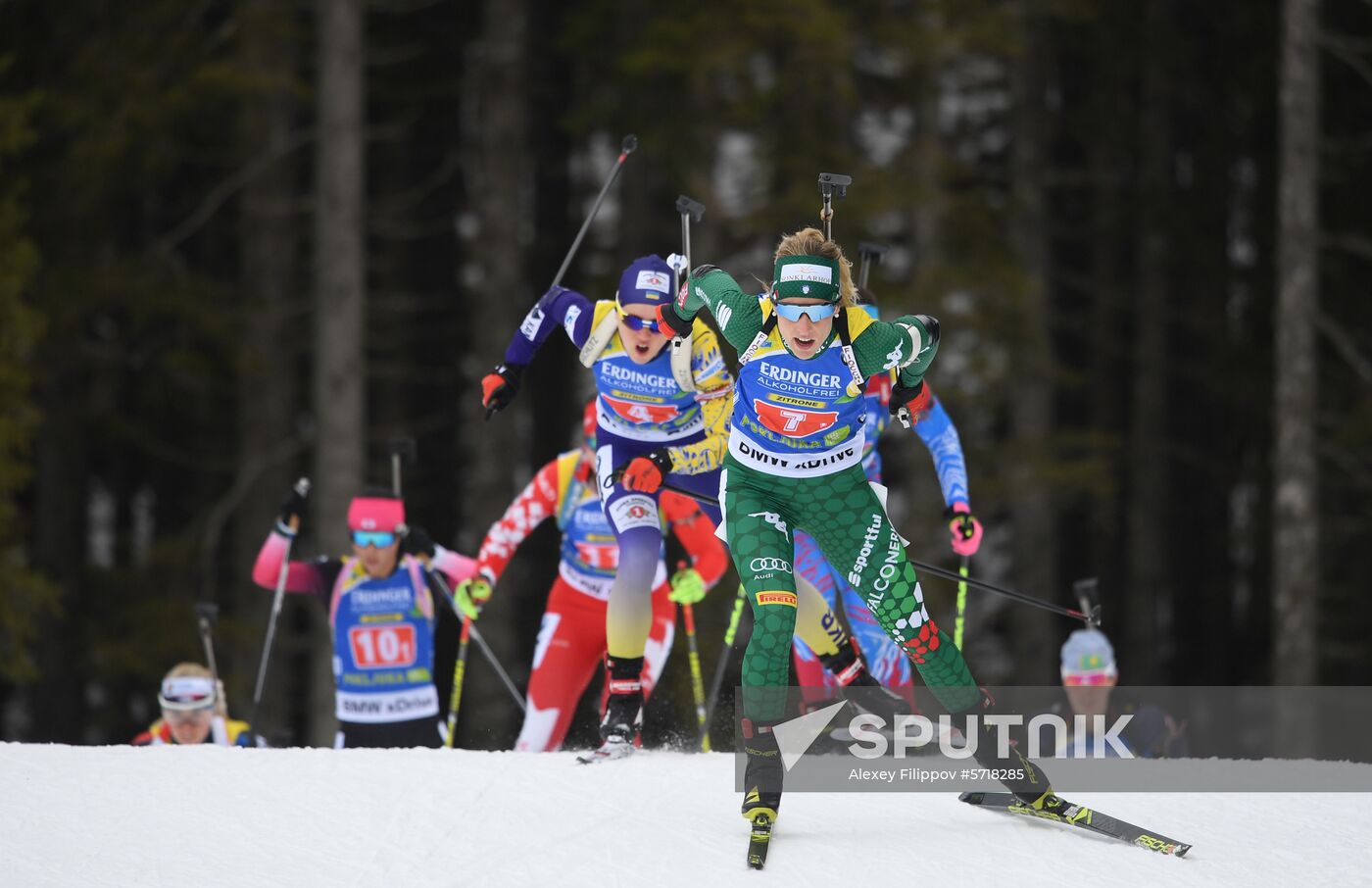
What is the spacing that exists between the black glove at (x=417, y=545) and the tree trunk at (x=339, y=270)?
5.08m

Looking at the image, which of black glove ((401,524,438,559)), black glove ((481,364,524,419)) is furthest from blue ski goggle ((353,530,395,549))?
black glove ((481,364,524,419))

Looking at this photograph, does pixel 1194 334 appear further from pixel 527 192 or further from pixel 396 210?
pixel 396 210

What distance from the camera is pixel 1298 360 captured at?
46.6 feet

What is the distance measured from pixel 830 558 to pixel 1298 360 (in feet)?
32.8

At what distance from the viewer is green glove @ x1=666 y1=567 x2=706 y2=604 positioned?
771cm

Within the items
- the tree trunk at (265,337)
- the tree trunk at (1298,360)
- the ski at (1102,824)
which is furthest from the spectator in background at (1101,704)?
the tree trunk at (265,337)

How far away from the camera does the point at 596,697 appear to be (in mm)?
13742

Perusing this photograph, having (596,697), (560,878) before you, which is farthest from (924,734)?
(596,697)

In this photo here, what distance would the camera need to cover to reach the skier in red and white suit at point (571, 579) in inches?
316

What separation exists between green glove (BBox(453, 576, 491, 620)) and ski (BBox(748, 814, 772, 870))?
2936 mm

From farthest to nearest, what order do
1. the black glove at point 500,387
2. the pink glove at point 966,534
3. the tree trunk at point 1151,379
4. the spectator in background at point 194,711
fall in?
1. the tree trunk at point 1151,379
2. the spectator in background at point 194,711
3. the pink glove at point 966,534
4. the black glove at point 500,387

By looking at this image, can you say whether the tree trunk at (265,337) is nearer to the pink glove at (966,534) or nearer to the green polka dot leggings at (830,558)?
the pink glove at (966,534)

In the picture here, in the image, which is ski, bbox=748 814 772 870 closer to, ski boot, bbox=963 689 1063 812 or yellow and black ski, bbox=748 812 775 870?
yellow and black ski, bbox=748 812 775 870

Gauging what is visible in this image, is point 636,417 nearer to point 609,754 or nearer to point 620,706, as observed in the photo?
point 620,706
